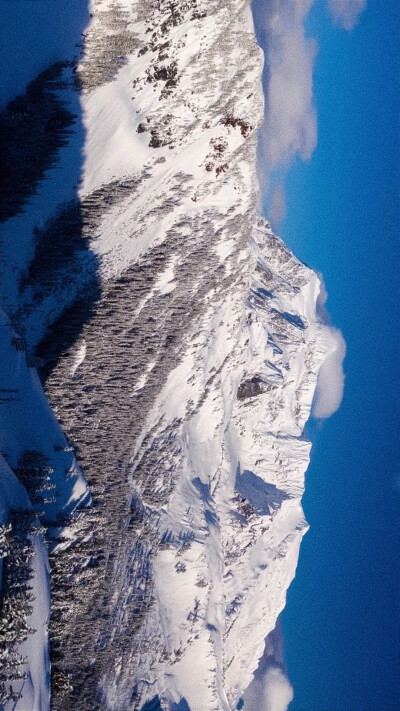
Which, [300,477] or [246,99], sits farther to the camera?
[300,477]

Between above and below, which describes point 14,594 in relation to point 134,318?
below

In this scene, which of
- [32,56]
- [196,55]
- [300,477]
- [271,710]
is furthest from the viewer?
[271,710]

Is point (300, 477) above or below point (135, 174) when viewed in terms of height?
below

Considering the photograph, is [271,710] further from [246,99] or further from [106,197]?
[246,99]

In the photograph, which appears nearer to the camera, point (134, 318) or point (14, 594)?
point (14, 594)

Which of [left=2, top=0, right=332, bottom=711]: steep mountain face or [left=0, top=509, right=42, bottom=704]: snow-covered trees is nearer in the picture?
[left=0, top=509, right=42, bottom=704]: snow-covered trees

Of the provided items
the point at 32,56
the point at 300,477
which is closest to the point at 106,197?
the point at 32,56

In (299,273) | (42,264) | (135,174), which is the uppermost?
(135,174)

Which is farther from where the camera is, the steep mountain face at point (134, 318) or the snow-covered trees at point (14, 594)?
the steep mountain face at point (134, 318)
